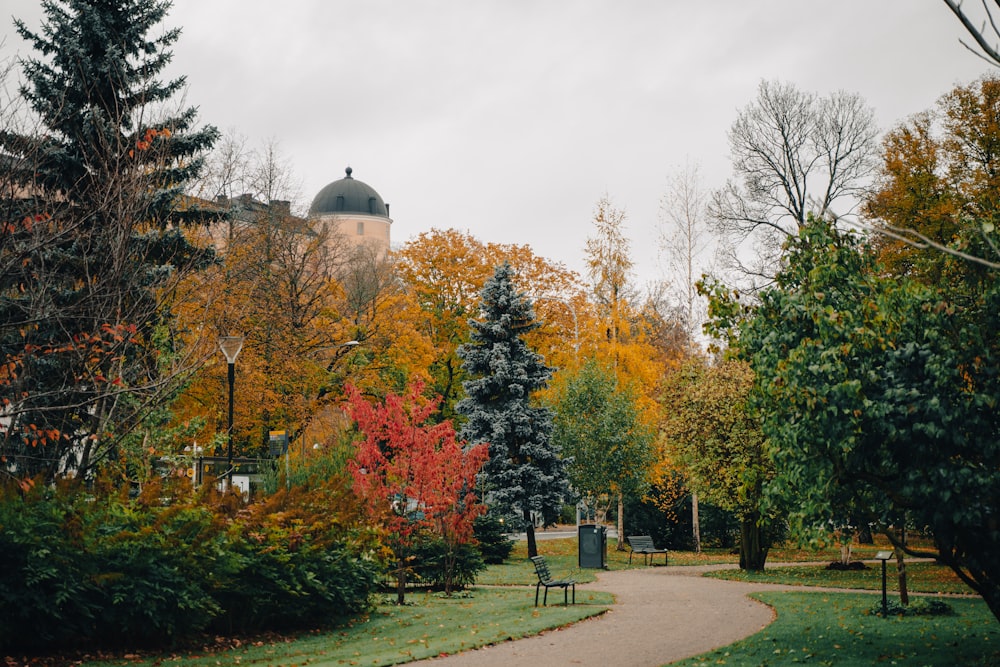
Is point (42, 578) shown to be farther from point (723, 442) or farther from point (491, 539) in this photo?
point (491, 539)

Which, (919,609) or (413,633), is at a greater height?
(919,609)

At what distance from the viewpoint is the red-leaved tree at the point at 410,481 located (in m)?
18.1

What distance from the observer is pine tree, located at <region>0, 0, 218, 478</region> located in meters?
11.6

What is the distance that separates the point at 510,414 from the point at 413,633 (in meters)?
17.1

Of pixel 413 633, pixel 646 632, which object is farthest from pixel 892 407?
pixel 413 633

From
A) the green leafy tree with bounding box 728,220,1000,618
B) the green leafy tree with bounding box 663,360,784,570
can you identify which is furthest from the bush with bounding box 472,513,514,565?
the green leafy tree with bounding box 728,220,1000,618

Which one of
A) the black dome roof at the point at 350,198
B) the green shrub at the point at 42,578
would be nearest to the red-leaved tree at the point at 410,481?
the green shrub at the point at 42,578

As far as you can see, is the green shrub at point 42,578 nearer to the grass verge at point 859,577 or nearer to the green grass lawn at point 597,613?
the green grass lawn at point 597,613

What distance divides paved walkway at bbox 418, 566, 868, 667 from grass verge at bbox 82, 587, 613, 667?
395 mm

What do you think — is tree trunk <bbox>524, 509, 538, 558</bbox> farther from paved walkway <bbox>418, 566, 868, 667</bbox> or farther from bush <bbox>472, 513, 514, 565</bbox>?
paved walkway <bbox>418, 566, 868, 667</bbox>

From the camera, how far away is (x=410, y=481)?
18453mm

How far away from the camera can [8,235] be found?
1034cm

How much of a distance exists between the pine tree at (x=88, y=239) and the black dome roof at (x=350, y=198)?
69928 millimetres

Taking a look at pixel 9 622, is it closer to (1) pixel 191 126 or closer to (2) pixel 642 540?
(1) pixel 191 126
